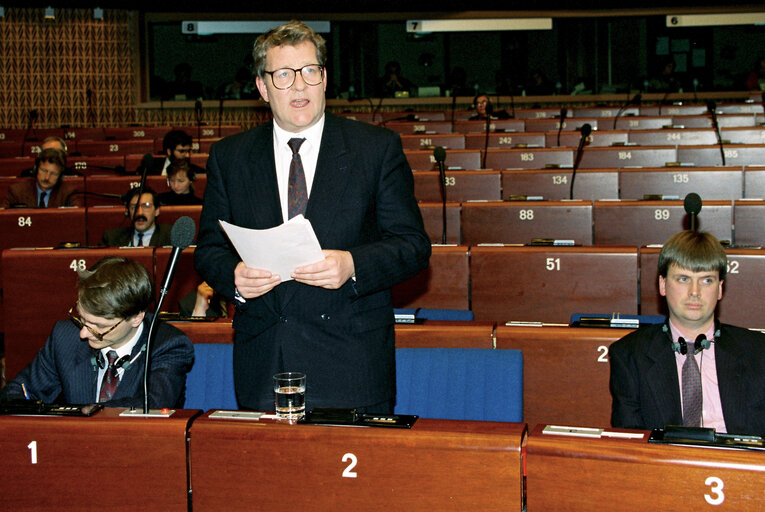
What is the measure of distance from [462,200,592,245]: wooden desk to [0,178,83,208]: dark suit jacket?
2.99 metres

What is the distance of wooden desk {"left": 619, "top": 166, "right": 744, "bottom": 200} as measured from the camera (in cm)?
530

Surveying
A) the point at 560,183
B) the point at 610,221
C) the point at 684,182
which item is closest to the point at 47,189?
the point at 560,183

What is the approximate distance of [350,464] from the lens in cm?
129

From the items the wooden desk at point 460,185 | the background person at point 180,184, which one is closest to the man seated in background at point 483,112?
the wooden desk at point 460,185

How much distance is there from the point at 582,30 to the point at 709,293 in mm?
11451

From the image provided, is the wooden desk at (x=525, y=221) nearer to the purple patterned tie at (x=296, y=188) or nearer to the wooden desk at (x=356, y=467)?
the purple patterned tie at (x=296, y=188)

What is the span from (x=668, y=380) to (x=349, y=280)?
95 cm

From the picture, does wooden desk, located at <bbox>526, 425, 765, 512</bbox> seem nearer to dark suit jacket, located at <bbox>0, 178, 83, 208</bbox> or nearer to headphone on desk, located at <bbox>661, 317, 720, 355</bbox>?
headphone on desk, located at <bbox>661, 317, 720, 355</bbox>

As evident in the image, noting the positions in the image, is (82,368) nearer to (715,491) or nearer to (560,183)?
(715,491)

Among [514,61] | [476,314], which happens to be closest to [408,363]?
[476,314]

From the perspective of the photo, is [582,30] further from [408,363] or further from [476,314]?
[408,363]

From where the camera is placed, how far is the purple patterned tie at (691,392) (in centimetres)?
211

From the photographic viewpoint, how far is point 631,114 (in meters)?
10.1

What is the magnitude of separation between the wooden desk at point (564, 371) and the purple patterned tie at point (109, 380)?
43.6 inches
